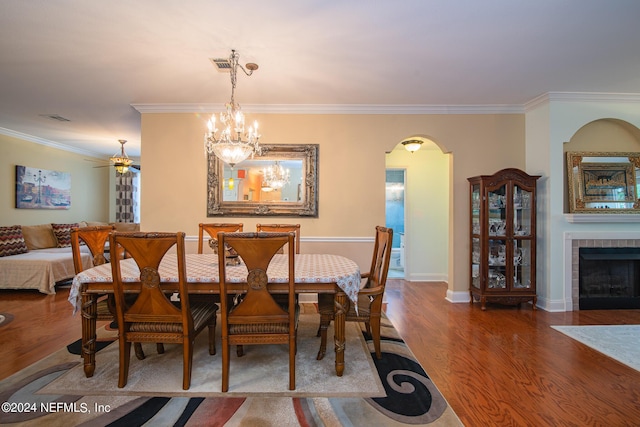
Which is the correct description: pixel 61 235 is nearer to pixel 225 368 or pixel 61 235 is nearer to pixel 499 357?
pixel 225 368

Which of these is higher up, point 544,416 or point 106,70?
point 106,70

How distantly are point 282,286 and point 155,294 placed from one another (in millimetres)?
764

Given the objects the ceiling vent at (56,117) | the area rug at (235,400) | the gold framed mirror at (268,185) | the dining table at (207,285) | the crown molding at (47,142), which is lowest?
the area rug at (235,400)

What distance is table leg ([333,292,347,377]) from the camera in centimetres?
199

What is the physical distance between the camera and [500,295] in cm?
351

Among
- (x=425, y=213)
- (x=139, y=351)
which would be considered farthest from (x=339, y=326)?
(x=425, y=213)

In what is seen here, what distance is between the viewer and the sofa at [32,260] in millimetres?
4207

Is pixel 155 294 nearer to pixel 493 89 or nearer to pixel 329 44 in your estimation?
pixel 329 44

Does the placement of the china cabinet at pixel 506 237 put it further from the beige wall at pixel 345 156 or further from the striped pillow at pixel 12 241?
the striped pillow at pixel 12 241

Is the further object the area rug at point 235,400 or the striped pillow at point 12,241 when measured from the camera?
the striped pillow at point 12,241

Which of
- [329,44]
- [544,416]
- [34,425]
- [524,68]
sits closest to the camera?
[34,425]

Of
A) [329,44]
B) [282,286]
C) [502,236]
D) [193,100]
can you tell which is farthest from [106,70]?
[502,236]

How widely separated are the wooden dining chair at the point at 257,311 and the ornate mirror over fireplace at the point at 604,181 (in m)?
3.64

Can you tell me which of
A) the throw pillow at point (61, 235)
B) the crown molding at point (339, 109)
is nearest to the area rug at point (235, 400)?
the crown molding at point (339, 109)
